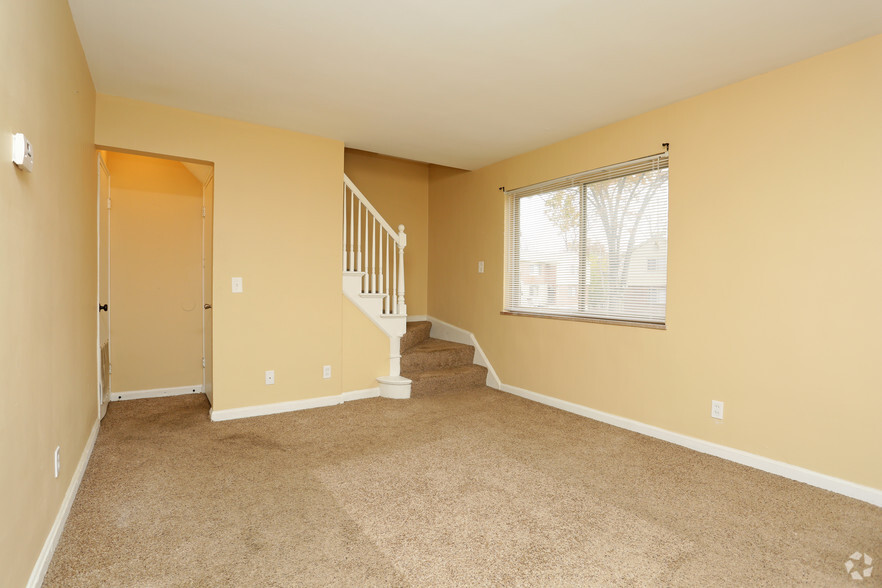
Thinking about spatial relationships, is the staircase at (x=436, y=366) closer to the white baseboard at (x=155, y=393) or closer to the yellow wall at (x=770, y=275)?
the yellow wall at (x=770, y=275)

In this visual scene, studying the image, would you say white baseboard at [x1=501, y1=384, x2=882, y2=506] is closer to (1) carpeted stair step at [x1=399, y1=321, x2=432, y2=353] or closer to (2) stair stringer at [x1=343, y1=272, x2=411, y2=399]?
(2) stair stringer at [x1=343, y1=272, x2=411, y2=399]

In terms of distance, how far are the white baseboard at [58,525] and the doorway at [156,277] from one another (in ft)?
4.67

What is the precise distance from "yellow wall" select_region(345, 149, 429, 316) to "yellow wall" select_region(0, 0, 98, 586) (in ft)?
9.72

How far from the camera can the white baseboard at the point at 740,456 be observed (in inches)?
92.2

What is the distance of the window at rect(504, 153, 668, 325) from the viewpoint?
333cm

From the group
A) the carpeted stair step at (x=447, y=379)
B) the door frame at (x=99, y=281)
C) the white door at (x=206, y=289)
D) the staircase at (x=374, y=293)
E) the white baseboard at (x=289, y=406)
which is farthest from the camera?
the carpeted stair step at (x=447, y=379)

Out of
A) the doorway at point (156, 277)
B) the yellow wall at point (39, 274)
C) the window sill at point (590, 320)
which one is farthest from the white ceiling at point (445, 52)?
the window sill at point (590, 320)

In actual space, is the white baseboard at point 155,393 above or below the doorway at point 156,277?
below

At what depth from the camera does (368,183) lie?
537cm

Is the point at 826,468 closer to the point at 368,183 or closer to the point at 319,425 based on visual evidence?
the point at 319,425

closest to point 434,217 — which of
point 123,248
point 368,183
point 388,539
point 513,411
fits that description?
point 368,183

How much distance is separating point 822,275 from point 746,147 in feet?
2.88

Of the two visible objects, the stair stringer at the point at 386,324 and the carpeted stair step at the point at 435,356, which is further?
the carpeted stair step at the point at 435,356

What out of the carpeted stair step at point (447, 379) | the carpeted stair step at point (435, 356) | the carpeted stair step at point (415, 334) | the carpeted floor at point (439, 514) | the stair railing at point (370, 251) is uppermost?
the stair railing at point (370, 251)
